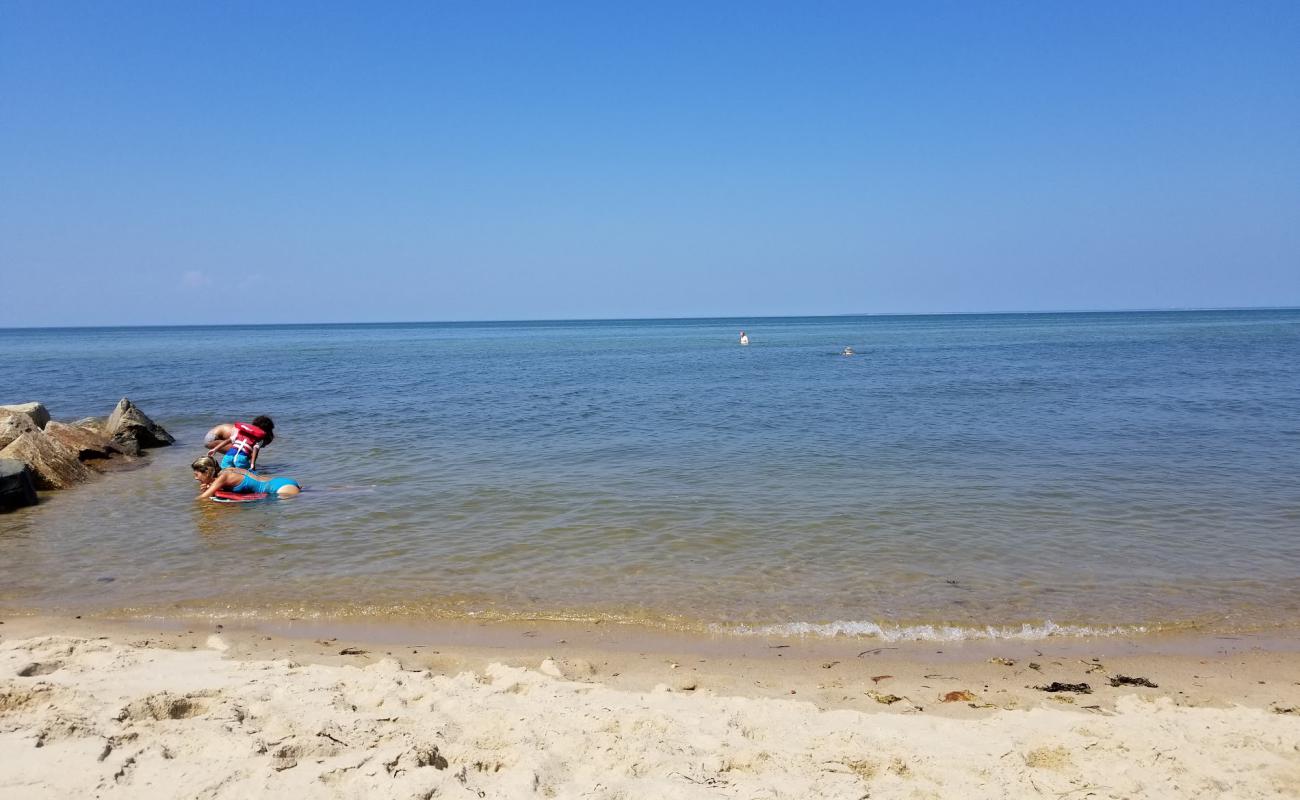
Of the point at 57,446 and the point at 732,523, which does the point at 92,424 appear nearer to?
the point at 57,446

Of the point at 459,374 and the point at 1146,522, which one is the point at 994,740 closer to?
the point at 1146,522

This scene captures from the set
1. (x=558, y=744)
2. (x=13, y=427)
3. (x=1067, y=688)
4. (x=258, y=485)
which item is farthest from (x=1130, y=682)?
(x=13, y=427)

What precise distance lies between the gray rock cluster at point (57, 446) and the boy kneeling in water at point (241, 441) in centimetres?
231

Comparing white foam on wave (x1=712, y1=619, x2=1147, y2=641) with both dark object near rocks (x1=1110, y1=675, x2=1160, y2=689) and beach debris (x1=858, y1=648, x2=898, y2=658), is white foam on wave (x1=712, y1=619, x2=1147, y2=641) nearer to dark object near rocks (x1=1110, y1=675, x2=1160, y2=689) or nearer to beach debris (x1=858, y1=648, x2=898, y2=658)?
beach debris (x1=858, y1=648, x2=898, y2=658)

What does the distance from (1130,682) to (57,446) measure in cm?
1532

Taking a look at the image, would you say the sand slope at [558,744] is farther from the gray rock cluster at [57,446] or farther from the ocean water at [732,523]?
the gray rock cluster at [57,446]

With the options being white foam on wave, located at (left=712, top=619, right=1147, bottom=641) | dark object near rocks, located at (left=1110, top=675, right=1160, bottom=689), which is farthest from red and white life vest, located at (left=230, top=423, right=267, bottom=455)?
dark object near rocks, located at (left=1110, top=675, right=1160, bottom=689)

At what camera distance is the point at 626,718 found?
15.0 ft

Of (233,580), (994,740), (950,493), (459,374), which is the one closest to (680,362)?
(459,374)

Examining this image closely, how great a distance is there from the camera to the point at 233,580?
7.77 metres

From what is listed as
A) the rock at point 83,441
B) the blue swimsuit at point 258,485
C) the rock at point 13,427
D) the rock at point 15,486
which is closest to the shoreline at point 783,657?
the blue swimsuit at point 258,485

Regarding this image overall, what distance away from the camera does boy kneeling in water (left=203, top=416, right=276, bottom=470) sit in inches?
482

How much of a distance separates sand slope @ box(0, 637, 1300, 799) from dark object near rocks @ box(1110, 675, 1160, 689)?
353 mm

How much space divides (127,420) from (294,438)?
3.15 m
